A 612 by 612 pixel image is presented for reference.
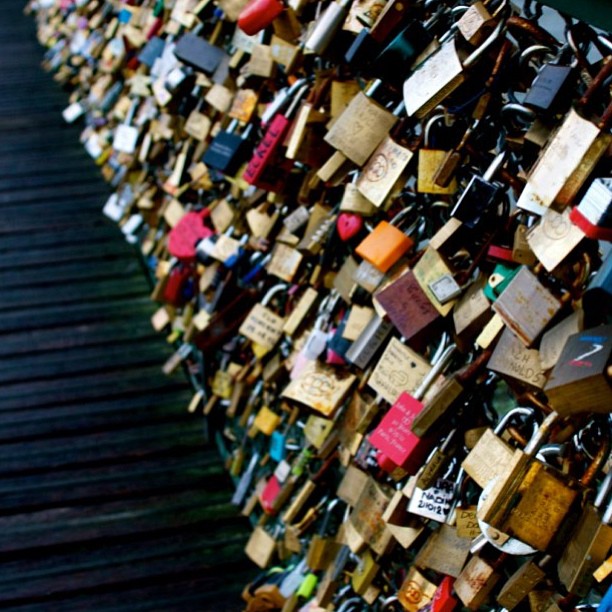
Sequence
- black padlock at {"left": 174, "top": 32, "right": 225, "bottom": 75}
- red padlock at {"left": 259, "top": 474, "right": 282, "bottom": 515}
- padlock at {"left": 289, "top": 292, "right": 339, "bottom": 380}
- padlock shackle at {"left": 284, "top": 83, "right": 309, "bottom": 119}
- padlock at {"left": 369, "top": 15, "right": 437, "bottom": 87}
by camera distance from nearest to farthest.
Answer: padlock at {"left": 369, "top": 15, "right": 437, "bottom": 87}
padlock at {"left": 289, "top": 292, "right": 339, "bottom": 380}
padlock shackle at {"left": 284, "top": 83, "right": 309, "bottom": 119}
red padlock at {"left": 259, "top": 474, "right": 282, "bottom": 515}
black padlock at {"left": 174, "top": 32, "right": 225, "bottom": 75}

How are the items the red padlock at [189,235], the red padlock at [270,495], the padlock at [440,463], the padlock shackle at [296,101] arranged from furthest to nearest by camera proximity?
the red padlock at [189,235] < the red padlock at [270,495] < the padlock shackle at [296,101] < the padlock at [440,463]

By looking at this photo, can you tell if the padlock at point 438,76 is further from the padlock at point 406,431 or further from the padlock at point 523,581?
the padlock at point 523,581

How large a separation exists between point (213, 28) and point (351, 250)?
118cm

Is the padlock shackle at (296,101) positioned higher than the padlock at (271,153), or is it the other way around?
the padlock shackle at (296,101)

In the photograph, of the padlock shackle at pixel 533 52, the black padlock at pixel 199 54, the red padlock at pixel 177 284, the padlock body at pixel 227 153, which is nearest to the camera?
the padlock shackle at pixel 533 52

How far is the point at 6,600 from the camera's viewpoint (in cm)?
253

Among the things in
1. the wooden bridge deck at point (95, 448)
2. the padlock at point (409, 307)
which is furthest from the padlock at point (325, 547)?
the padlock at point (409, 307)

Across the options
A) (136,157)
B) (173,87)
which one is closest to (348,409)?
(173,87)

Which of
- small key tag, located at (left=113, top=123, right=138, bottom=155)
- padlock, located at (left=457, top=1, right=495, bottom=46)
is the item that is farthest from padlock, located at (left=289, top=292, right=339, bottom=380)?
small key tag, located at (left=113, top=123, right=138, bottom=155)

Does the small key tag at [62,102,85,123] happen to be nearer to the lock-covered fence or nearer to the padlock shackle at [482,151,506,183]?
the lock-covered fence

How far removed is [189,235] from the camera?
3184 millimetres

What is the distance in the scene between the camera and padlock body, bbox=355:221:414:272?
1896mm

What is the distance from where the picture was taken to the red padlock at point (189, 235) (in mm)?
3145

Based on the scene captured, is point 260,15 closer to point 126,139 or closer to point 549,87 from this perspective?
point 549,87
